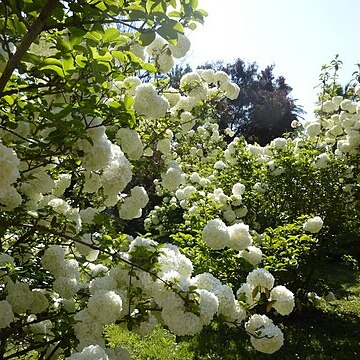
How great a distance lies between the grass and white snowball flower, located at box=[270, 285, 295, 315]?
2833mm

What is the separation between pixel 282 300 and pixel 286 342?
12.1 ft

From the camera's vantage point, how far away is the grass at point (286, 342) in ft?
16.7

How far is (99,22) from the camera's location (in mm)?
1656

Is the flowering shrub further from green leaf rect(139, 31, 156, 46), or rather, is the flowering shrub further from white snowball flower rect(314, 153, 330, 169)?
white snowball flower rect(314, 153, 330, 169)

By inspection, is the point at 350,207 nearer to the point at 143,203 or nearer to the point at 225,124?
the point at 143,203

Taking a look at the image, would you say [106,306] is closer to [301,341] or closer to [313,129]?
[301,341]

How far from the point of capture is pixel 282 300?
92.7 inches

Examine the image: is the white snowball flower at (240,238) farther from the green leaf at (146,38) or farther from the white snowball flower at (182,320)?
the green leaf at (146,38)

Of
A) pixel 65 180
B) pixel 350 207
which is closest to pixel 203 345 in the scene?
pixel 350 207

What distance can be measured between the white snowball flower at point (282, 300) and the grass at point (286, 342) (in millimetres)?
2833

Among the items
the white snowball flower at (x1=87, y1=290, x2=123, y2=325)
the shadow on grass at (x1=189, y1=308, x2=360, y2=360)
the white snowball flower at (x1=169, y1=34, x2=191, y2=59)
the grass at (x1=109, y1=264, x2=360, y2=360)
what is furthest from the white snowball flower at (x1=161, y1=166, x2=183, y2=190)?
the shadow on grass at (x1=189, y1=308, x2=360, y2=360)

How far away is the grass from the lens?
5086 mm

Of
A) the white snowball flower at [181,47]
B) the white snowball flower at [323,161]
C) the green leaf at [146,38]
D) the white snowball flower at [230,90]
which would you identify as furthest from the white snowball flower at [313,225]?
the green leaf at [146,38]

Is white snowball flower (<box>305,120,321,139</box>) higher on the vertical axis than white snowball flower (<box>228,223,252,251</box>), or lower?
higher
